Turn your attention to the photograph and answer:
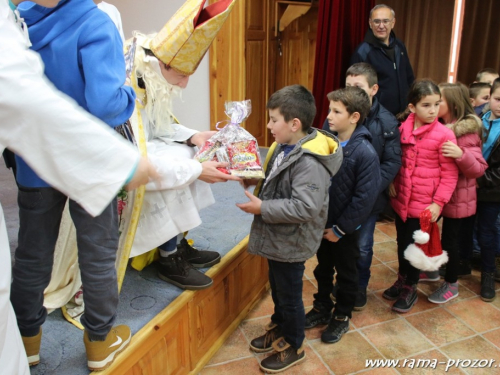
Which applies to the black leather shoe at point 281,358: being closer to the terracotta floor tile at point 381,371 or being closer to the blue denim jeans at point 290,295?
the blue denim jeans at point 290,295

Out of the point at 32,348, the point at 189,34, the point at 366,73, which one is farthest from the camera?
the point at 366,73

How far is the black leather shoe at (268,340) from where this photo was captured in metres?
1.94

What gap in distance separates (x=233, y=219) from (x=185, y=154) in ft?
2.35

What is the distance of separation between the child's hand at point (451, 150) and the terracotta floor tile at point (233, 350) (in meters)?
1.23

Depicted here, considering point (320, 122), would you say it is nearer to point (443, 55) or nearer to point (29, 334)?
point (443, 55)

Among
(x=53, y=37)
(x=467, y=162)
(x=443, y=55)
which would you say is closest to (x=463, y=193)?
(x=467, y=162)

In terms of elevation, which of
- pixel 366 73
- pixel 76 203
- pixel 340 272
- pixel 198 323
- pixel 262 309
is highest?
pixel 366 73

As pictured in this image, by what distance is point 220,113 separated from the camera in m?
3.54

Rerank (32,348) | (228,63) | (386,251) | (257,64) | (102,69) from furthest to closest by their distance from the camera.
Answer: (257,64)
(228,63)
(386,251)
(32,348)
(102,69)

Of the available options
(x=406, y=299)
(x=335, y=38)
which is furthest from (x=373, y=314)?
(x=335, y=38)

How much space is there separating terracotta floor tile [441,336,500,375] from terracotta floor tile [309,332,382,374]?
0.33 metres

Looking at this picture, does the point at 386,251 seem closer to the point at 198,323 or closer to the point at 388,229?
the point at 388,229

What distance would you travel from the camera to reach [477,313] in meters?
2.24

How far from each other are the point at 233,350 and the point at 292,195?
2.71ft
